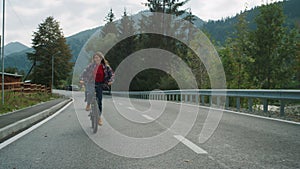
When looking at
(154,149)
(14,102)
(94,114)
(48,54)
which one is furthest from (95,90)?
(48,54)

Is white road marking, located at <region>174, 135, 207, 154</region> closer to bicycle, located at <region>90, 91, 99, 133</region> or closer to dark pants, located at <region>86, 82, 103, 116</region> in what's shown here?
bicycle, located at <region>90, 91, 99, 133</region>

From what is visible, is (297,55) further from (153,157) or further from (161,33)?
(153,157)

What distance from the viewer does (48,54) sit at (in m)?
61.9

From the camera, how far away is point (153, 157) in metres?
4.62

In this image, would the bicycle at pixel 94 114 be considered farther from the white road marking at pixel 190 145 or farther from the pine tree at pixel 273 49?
the pine tree at pixel 273 49

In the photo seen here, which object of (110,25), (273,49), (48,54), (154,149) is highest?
(110,25)

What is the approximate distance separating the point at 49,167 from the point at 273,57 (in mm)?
38158

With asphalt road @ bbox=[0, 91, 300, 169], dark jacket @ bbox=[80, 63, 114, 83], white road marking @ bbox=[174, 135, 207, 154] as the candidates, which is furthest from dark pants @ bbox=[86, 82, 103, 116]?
white road marking @ bbox=[174, 135, 207, 154]

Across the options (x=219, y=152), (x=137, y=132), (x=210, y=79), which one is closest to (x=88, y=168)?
(x=219, y=152)

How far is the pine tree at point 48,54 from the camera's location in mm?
61031

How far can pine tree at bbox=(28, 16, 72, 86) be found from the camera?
200ft

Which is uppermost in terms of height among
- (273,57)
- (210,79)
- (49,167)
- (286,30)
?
(286,30)

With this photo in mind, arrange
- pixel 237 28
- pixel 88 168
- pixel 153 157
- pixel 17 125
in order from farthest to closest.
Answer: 1. pixel 237 28
2. pixel 17 125
3. pixel 153 157
4. pixel 88 168

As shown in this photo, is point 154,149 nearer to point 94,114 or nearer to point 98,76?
point 94,114
